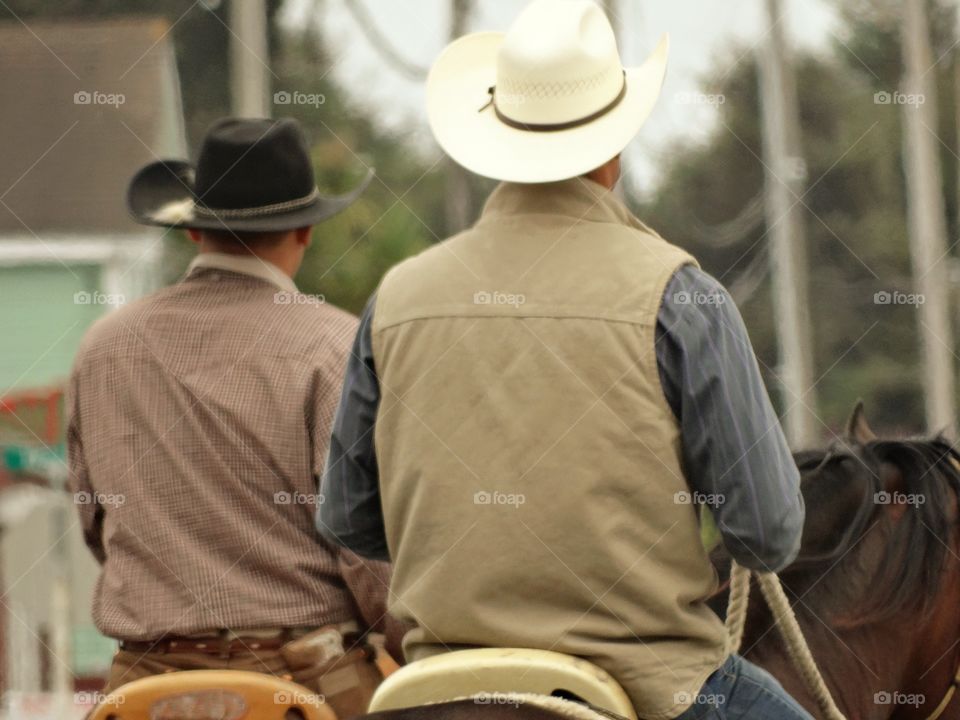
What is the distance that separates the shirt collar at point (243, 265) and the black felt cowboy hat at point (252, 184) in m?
0.07

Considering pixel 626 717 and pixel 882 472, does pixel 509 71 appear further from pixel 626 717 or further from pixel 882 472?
pixel 882 472

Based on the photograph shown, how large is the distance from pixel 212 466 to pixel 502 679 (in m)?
1.27

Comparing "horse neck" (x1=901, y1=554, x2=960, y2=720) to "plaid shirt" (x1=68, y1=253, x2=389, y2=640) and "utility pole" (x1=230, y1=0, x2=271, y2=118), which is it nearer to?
"plaid shirt" (x1=68, y1=253, x2=389, y2=640)

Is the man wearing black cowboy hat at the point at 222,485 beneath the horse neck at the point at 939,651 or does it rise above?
above

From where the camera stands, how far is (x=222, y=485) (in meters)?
3.88

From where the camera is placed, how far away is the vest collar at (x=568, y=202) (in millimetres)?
3109

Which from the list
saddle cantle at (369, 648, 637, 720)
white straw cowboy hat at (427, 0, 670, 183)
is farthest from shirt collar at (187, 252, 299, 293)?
saddle cantle at (369, 648, 637, 720)

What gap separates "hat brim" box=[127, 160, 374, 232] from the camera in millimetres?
4113

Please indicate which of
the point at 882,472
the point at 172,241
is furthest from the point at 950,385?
the point at 882,472

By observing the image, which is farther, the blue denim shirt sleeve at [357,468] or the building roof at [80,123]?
the building roof at [80,123]

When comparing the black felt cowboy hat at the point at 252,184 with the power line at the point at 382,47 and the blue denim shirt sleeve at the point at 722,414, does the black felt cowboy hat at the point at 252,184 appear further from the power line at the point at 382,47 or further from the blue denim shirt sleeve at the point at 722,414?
the power line at the point at 382,47

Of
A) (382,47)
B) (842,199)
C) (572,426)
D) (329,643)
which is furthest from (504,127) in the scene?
(842,199)

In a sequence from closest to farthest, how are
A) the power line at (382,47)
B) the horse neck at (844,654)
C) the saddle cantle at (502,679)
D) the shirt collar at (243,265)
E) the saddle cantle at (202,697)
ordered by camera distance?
the saddle cantle at (502,679) < the saddle cantle at (202,697) < the horse neck at (844,654) < the shirt collar at (243,265) < the power line at (382,47)

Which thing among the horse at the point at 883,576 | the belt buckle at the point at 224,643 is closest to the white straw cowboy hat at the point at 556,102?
the horse at the point at 883,576
